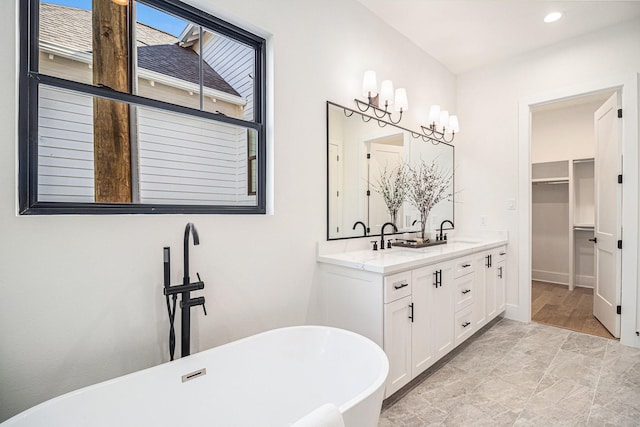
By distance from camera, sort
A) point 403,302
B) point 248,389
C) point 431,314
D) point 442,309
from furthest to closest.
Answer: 1. point 442,309
2. point 431,314
3. point 403,302
4. point 248,389

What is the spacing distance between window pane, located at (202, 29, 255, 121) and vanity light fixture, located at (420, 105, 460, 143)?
2021 millimetres

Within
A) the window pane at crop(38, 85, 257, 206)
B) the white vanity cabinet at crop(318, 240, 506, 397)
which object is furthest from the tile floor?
the window pane at crop(38, 85, 257, 206)

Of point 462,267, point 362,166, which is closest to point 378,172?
point 362,166

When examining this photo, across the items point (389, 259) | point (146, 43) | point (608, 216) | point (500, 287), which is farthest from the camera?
point (500, 287)

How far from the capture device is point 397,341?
1896 millimetres

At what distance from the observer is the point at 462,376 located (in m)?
2.28

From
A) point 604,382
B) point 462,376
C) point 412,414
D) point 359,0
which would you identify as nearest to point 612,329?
point 604,382

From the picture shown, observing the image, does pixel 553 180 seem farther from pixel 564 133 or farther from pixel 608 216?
pixel 608 216

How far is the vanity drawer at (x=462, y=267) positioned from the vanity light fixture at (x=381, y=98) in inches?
54.8

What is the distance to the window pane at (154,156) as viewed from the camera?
4.33ft

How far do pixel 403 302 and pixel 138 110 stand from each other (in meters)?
1.85

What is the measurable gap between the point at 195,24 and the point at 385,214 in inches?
78.2

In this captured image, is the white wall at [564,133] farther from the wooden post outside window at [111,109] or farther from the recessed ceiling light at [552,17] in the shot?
the wooden post outside window at [111,109]

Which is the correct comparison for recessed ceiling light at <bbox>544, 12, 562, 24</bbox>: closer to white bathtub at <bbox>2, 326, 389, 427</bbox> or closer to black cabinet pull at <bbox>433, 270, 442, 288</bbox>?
black cabinet pull at <bbox>433, 270, 442, 288</bbox>
